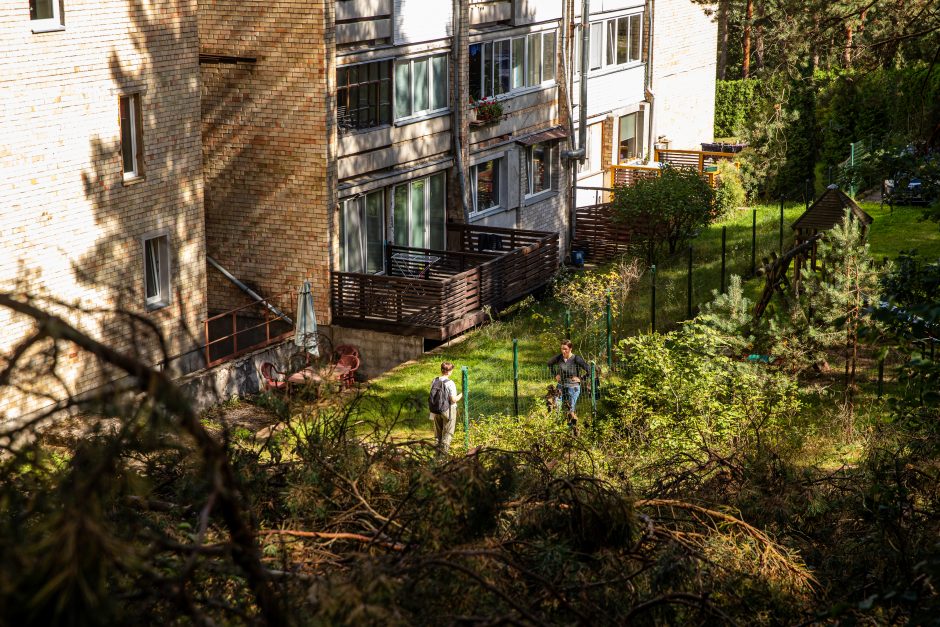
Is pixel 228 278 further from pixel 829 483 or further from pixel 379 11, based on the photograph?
pixel 829 483

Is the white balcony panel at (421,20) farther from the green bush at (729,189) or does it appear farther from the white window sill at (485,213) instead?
the green bush at (729,189)

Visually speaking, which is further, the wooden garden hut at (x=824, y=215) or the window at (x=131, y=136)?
the wooden garden hut at (x=824, y=215)

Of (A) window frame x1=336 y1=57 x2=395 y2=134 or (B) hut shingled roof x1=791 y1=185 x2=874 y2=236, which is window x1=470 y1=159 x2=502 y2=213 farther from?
(B) hut shingled roof x1=791 y1=185 x2=874 y2=236

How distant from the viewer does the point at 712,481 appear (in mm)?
9766

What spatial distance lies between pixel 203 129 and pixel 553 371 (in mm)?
9452

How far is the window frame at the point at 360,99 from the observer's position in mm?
22484

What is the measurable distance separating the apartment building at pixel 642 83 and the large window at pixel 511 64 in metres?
1.60

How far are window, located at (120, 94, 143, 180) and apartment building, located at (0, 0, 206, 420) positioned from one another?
0.9 inches

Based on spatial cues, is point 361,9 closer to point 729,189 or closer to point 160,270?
point 160,270

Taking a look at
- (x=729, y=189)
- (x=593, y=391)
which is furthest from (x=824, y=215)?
(x=729, y=189)

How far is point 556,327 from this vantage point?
22641mm

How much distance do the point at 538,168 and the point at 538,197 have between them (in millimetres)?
849

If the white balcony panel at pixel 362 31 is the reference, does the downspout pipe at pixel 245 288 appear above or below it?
below

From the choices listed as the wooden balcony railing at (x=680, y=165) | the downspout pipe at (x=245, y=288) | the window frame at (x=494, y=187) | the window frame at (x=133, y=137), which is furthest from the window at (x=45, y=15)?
the wooden balcony railing at (x=680, y=165)
